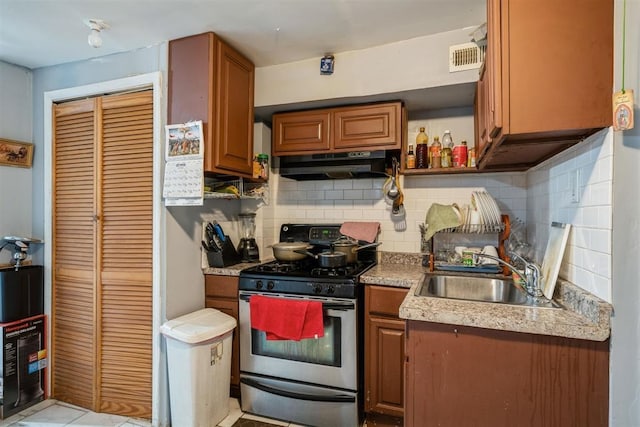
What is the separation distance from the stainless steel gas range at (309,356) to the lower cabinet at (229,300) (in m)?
0.10

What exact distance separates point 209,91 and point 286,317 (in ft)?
4.68

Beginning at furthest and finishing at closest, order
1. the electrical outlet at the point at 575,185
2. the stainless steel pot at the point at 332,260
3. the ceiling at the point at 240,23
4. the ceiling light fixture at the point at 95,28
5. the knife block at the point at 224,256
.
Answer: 1. the knife block at the point at 224,256
2. the stainless steel pot at the point at 332,260
3. the ceiling light fixture at the point at 95,28
4. the ceiling at the point at 240,23
5. the electrical outlet at the point at 575,185

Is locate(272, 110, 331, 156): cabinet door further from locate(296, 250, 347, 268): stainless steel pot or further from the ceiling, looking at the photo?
locate(296, 250, 347, 268): stainless steel pot

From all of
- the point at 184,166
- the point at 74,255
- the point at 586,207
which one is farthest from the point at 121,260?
the point at 586,207

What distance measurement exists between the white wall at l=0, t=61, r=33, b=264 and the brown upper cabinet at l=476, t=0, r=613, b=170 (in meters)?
2.98

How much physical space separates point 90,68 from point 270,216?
1618 millimetres

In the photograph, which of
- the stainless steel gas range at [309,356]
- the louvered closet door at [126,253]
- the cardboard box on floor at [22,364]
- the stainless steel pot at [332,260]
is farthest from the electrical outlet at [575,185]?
the cardboard box on floor at [22,364]

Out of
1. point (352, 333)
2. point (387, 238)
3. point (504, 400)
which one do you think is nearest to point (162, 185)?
point (352, 333)

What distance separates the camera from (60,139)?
228 cm

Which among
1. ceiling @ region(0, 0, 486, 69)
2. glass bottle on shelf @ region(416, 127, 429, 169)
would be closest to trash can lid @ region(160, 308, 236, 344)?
glass bottle on shelf @ region(416, 127, 429, 169)

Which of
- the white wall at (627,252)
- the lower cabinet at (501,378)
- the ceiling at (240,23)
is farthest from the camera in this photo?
the ceiling at (240,23)

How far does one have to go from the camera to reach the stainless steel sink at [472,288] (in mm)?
1708

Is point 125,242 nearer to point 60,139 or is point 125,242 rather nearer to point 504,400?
point 60,139

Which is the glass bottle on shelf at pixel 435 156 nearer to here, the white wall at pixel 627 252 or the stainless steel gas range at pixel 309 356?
the stainless steel gas range at pixel 309 356
